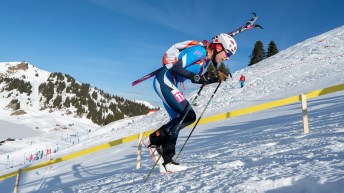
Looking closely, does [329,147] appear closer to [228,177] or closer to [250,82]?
[228,177]

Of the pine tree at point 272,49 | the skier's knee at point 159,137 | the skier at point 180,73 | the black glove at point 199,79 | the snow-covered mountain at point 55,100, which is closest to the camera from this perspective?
the black glove at point 199,79

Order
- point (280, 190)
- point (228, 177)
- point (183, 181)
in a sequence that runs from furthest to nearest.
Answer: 1. point (183, 181)
2. point (228, 177)
3. point (280, 190)

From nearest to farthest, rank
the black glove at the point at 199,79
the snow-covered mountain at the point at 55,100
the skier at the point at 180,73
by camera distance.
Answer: the black glove at the point at 199,79
the skier at the point at 180,73
the snow-covered mountain at the point at 55,100

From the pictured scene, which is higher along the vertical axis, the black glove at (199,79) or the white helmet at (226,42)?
the white helmet at (226,42)

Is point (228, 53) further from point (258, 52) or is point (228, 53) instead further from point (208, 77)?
point (258, 52)

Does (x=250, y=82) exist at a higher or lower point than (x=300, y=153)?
higher

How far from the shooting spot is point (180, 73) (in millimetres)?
4855

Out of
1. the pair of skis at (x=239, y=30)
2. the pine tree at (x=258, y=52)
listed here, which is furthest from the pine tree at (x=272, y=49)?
the pair of skis at (x=239, y=30)

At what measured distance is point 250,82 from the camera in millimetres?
34656

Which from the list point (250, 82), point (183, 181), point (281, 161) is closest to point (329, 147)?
point (281, 161)

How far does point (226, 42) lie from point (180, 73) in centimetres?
87

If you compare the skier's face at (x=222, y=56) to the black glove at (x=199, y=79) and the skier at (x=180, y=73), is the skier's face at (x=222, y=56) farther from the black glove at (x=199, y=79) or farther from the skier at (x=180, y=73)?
the black glove at (x=199, y=79)

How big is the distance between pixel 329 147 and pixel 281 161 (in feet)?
2.50

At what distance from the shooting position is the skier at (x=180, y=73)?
495cm
